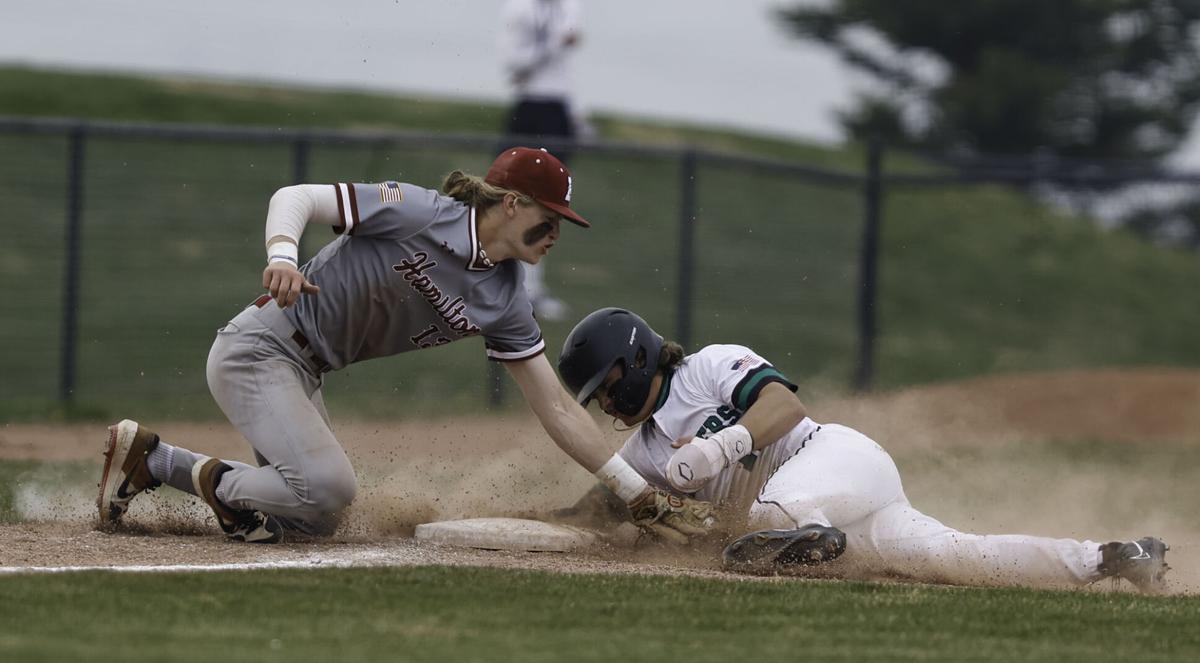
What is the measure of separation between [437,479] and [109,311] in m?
7.45

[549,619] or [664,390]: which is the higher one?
[664,390]

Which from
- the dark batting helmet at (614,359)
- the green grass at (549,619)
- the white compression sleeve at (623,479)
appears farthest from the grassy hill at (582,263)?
the green grass at (549,619)

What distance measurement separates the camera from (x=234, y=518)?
6.36 meters

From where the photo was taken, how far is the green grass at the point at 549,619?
4.54 m

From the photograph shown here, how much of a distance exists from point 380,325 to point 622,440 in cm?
336

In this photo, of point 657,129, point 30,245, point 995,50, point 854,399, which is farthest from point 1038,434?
point 995,50

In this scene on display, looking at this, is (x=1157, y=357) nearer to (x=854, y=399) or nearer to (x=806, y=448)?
(x=854, y=399)

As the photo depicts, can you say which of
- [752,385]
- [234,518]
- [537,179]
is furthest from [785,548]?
[234,518]

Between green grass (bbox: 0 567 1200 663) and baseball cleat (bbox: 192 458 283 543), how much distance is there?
785 millimetres

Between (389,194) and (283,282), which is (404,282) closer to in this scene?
(389,194)

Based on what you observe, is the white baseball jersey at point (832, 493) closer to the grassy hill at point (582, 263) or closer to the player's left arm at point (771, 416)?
the player's left arm at point (771, 416)

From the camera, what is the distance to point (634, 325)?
677 cm

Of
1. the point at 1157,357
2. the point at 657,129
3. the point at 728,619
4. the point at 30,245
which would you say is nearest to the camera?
the point at 728,619

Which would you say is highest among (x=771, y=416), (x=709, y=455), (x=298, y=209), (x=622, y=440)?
(x=298, y=209)
